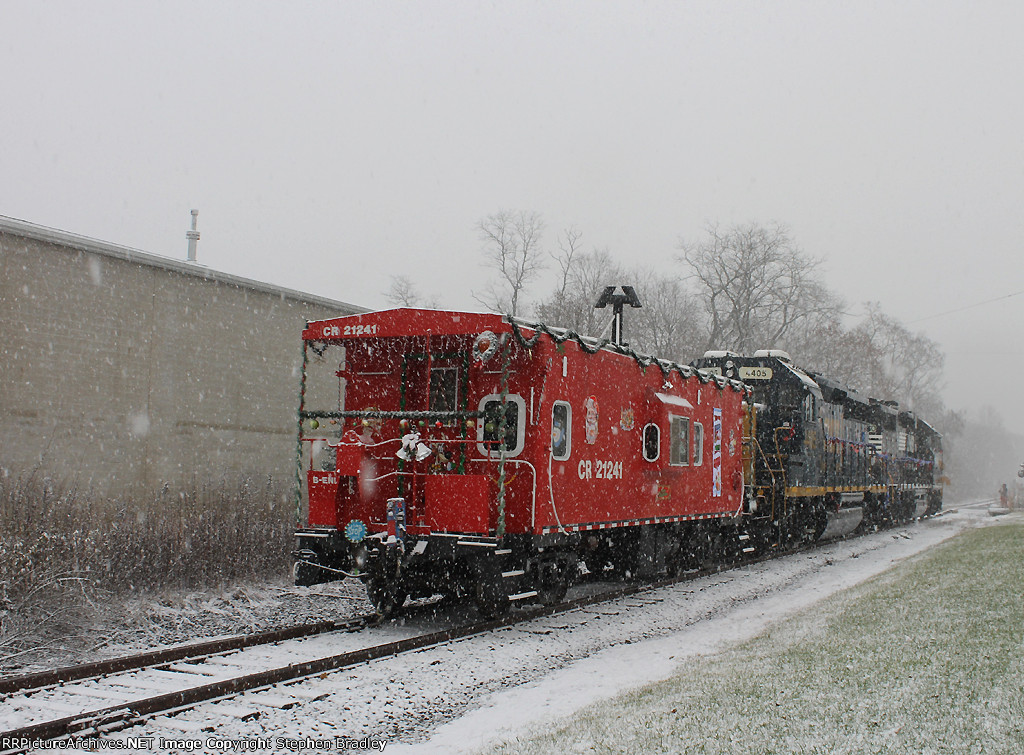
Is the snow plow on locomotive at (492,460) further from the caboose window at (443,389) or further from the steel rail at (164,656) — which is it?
the steel rail at (164,656)

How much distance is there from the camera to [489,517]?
9.47m

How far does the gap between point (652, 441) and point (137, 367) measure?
891 centimetres

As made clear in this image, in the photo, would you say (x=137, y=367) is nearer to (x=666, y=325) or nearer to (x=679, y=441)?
(x=679, y=441)

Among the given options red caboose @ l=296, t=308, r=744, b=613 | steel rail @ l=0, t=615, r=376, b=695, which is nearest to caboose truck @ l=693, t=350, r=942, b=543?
red caboose @ l=296, t=308, r=744, b=613

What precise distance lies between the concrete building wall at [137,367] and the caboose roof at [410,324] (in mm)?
6087

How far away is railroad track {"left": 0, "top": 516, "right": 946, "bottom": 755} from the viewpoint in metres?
5.69

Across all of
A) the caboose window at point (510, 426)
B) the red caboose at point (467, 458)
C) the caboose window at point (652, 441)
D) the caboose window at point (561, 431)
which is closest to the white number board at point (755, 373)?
the caboose window at point (652, 441)

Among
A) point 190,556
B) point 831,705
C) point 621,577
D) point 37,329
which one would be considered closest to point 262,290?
point 37,329

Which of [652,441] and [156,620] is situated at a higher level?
[652,441]

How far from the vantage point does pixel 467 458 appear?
9953 mm

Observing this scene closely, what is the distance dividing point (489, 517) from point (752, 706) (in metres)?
3.98

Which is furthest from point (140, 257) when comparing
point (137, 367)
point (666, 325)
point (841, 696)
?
point (666, 325)

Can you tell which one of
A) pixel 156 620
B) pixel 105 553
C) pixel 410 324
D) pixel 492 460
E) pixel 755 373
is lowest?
pixel 156 620

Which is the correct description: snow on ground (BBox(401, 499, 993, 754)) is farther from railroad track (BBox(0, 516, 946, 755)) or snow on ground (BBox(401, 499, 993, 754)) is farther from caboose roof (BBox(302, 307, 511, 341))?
caboose roof (BBox(302, 307, 511, 341))
